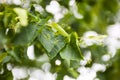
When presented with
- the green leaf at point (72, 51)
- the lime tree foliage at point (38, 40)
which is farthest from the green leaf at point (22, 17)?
the green leaf at point (72, 51)

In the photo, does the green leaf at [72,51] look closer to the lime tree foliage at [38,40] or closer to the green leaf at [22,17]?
the lime tree foliage at [38,40]
